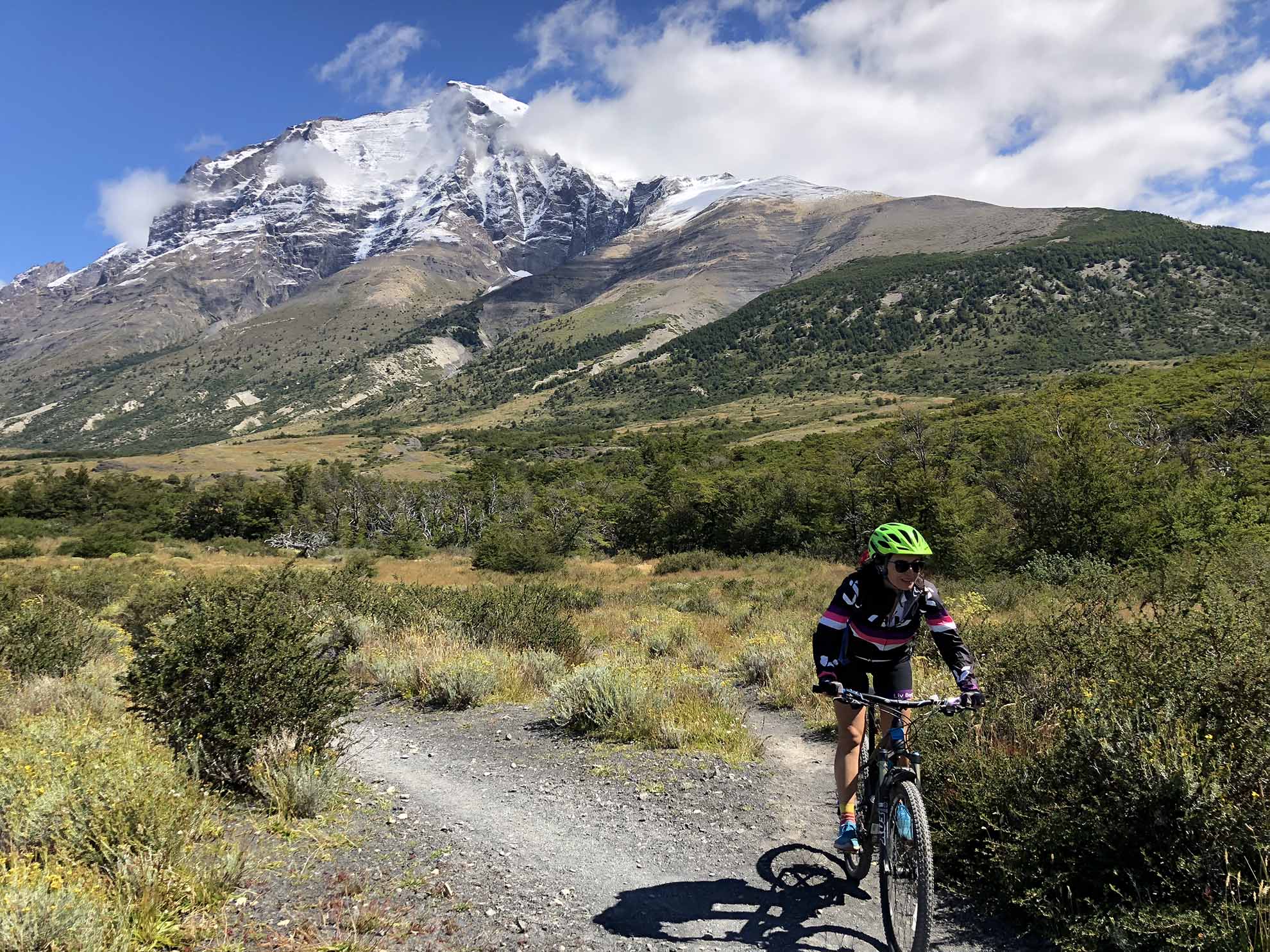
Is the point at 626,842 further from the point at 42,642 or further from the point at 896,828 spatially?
the point at 42,642

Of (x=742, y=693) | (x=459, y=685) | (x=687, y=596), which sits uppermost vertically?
(x=459, y=685)

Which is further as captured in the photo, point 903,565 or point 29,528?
point 29,528

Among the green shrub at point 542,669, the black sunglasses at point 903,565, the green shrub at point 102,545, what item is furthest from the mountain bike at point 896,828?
the green shrub at point 102,545

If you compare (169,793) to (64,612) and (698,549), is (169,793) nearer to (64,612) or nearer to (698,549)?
(64,612)

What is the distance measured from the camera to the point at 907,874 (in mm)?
3521

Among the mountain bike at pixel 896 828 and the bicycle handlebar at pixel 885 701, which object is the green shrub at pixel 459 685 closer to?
the mountain bike at pixel 896 828

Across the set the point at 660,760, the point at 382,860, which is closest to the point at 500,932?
the point at 382,860

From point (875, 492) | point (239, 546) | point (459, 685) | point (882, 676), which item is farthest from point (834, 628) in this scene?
point (239, 546)

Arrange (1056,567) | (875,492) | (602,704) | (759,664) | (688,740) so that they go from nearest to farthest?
1. (688,740)
2. (602,704)
3. (759,664)
4. (1056,567)
5. (875,492)

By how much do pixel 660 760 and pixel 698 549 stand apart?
31.7m

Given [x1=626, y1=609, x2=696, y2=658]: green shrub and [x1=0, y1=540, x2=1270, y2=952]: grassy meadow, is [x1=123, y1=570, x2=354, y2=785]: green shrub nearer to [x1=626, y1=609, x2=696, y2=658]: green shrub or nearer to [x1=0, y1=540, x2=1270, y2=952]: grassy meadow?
[x1=0, y1=540, x2=1270, y2=952]: grassy meadow

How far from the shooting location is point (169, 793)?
4055mm

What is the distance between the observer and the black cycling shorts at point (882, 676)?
423 centimetres

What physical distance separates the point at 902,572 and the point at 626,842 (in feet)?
9.17
